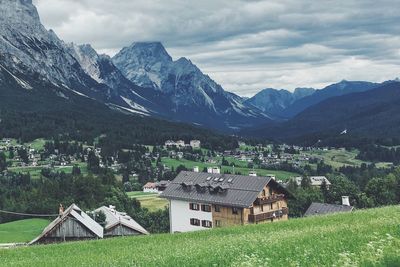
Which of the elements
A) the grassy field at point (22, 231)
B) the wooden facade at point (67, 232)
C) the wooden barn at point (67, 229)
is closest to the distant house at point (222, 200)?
the wooden barn at point (67, 229)

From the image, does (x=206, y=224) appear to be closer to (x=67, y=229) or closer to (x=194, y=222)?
(x=194, y=222)

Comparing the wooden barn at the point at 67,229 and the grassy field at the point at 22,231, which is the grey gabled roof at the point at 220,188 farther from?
the grassy field at the point at 22,231

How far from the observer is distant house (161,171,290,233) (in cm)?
8369

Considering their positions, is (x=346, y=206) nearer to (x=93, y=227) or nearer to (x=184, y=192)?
(x=184, y=192)

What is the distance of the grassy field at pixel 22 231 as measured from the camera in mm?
107375

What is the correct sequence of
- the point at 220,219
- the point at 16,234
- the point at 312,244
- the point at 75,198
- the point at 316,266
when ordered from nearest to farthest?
the point at 316,266
the point at 312,244
the point at 220,219
the point at 16,234
the point at 75,198

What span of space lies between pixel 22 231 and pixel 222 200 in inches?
2366

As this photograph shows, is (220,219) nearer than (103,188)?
Yes

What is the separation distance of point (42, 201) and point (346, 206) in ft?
358

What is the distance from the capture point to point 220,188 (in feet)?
287

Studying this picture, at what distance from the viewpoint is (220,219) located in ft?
287

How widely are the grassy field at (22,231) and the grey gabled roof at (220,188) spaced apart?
36.8 metres

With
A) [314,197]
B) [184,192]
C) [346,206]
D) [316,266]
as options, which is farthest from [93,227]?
[316,266]

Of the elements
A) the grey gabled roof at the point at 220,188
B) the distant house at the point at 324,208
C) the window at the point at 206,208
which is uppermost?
the grey gabled roof at the point at 220,188
